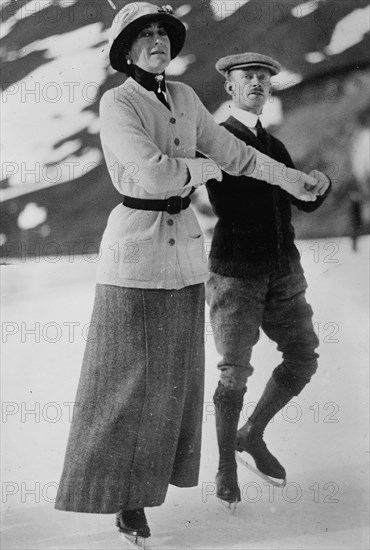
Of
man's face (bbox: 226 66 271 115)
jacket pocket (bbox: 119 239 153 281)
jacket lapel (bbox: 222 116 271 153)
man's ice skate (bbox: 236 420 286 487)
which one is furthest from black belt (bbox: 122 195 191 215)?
man's ice skate (bbox: 236 420 286 487)

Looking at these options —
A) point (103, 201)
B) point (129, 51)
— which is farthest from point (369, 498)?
point (129, 51)

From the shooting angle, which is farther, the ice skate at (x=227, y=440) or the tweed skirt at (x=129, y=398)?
the ice skate at (x=227, y=440)

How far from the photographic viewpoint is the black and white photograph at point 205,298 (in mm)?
2213

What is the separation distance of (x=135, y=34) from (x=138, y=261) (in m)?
0.69

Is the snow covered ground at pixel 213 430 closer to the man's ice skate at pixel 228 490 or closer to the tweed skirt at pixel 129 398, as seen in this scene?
the man's ice skate at pixel 228 490

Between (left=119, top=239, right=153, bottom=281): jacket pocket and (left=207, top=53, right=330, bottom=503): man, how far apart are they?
313 millimetres

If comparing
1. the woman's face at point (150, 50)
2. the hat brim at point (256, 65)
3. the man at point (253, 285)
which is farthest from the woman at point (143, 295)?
the hat brim at point (256, 65)

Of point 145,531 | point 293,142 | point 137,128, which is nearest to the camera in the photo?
point 137,128

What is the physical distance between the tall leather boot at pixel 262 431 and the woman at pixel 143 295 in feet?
0.86

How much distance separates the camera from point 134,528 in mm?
2258

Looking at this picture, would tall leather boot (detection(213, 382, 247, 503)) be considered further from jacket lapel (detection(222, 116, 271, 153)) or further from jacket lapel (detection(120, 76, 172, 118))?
jacket lapel (detection(120, 76, 172, 118))

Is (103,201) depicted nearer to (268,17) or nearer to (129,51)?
(129,51)

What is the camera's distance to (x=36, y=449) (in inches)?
93.7

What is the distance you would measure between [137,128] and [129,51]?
27 centimetres
